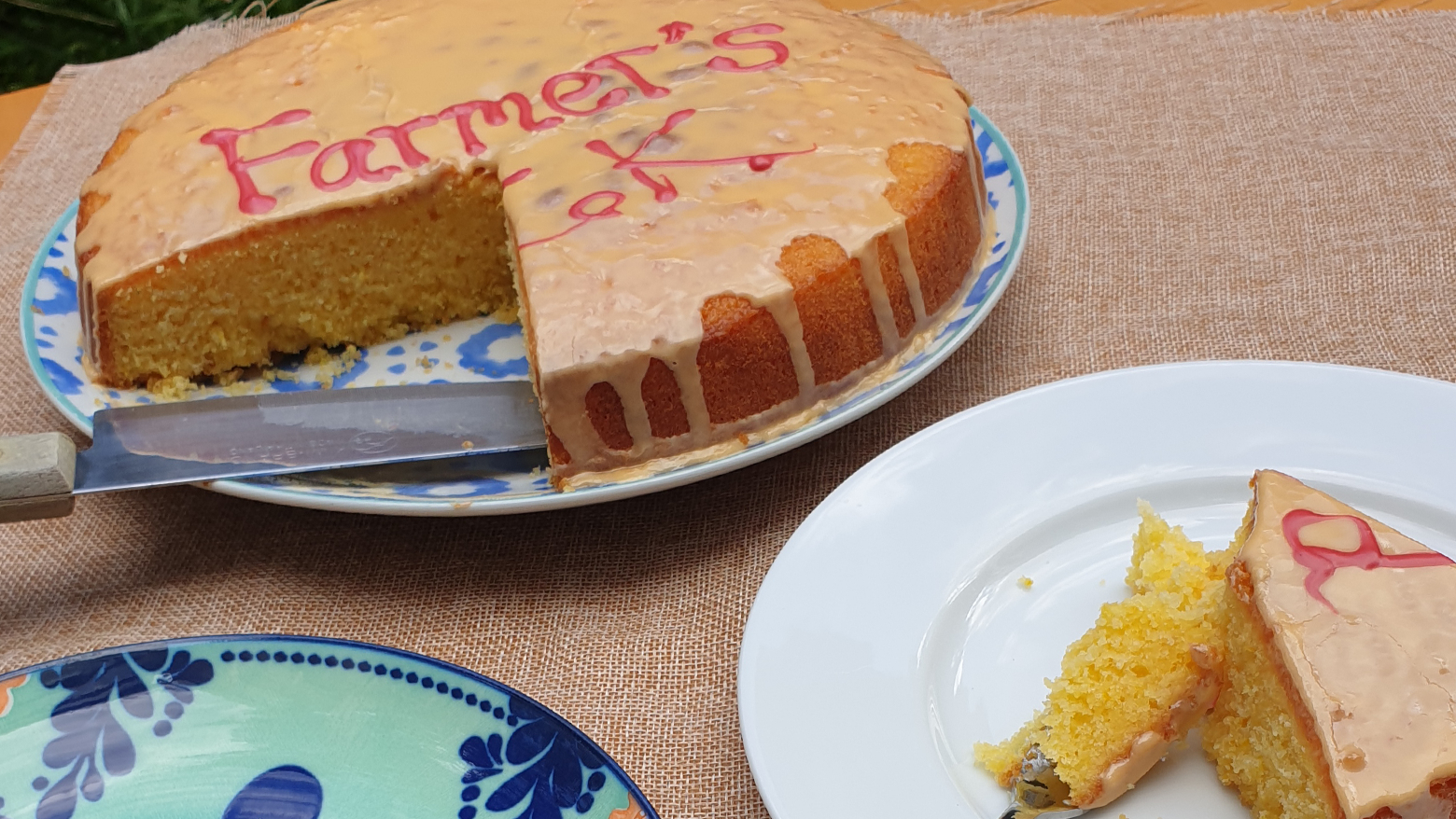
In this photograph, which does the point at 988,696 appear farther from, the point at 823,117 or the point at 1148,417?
the point at 823,117

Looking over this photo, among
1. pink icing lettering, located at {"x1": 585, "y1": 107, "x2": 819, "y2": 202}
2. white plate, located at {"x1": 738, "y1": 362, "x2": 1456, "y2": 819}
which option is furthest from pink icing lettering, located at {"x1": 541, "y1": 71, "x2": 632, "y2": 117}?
white plate, located at {"x1": 738, "y1": 362, "x2": 1456, "y2": 819}

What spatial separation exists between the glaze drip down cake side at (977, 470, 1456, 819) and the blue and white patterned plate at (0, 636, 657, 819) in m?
0.54

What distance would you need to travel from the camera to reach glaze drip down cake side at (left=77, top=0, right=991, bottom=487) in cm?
186

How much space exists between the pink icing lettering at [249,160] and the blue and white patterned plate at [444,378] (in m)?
0.32

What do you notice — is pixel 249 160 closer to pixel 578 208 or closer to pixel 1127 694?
pixel 578 208

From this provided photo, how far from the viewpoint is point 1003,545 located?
1586 millimetres

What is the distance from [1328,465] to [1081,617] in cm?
42

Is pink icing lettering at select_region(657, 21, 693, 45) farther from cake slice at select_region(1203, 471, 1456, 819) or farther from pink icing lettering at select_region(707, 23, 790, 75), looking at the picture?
cake slice at select_region(1203, 471, 1456, 819)

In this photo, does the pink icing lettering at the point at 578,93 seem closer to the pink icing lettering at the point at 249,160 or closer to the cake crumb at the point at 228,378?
the pink icing lettering at the point at 249,160

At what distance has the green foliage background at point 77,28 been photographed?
4.66 m

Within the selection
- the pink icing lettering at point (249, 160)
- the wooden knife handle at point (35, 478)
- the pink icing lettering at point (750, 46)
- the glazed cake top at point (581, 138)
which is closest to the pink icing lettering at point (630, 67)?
the glazed cake top at point (581, 138)

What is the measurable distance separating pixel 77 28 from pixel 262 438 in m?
4.00

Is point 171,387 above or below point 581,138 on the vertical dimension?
below

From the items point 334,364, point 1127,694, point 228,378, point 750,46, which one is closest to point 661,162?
point 750,46
